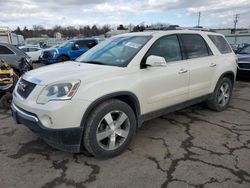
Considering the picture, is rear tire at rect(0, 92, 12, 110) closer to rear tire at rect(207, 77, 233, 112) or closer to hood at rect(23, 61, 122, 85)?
hood at rect(23, 61, 122, 85)

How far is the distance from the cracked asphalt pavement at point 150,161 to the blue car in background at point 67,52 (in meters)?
10.9

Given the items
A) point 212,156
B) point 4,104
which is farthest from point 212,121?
point 4,104

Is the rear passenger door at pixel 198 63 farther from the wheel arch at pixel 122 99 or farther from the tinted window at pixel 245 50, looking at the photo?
the tinted window at pixel 245 50

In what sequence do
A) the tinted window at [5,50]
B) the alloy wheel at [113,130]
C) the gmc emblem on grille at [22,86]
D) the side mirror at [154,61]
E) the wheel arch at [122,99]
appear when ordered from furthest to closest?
the tinted window at [5,50]
the side mirror at [154,61]
the gmc emblem on grille at [22,86]
the alloy wheel at [113,130]
the wheel arch at [122,99]

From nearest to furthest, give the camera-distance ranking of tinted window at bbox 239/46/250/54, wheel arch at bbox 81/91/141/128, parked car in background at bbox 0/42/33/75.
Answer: wheel arch at bbox 81/91/141/128, parked car in background at bbox 0/42/33/75, tinted window at bbox 239/46/250/54

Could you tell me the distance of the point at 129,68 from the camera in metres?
3.64

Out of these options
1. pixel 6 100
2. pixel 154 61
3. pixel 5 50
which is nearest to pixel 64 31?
pixel 5 50

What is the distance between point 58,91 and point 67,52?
41.8 ft

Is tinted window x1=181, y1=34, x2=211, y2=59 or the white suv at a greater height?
tinted window x1=181, y1=34, x2=211, y2=59

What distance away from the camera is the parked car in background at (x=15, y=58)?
8820mm

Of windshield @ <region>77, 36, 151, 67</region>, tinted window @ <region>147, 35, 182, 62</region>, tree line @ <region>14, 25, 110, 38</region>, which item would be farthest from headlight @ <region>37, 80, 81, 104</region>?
tree line @ <region>14, 25, 110, 38</region>

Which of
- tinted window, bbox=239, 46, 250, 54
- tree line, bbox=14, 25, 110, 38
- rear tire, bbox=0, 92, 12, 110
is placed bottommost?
rear tire, bbox=0, 92, 12, 110

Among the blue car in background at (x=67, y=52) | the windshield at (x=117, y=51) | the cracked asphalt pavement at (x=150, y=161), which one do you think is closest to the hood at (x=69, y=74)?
the windshield at (x=117, y=51)

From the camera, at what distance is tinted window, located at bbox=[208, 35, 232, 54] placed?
530 centimetres
